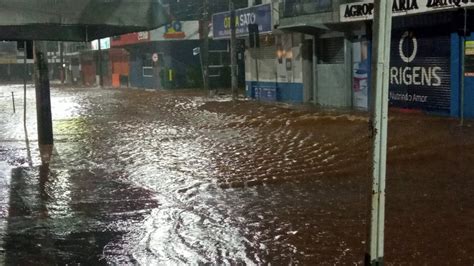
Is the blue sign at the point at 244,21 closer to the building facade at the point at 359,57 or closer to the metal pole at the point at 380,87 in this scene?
the building facade at the point at 359,57

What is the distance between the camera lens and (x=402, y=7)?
51.2ft

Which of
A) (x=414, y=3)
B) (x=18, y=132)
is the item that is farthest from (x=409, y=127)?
(x=18, y=132)

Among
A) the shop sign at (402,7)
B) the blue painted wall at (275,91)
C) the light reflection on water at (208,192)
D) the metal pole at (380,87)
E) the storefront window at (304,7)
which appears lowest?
the light reflection on water at (208,192)

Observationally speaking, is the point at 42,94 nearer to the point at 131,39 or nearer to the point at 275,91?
the point at 275,91

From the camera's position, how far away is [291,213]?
287 inches

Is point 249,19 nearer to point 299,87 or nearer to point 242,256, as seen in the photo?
point 299,87

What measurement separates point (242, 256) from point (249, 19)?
20533mm

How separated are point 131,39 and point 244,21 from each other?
60.5 ft

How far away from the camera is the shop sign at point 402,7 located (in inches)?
555

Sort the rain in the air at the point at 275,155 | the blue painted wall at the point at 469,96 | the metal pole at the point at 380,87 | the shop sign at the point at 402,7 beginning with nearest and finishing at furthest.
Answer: the metal pole at the point at 380,87 < the rain in the air at the point at 275,155 < the shop sign at the point at 402,7 < the blue painted wall at the point at 469,96

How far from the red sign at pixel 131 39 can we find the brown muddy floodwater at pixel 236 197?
25.1 meters

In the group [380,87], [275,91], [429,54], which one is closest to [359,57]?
[429,54]

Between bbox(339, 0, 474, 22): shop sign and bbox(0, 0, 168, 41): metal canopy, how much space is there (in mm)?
8439

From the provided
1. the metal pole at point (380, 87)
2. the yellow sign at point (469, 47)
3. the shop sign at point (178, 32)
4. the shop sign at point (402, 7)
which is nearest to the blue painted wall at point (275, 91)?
the shop sign at point (402, 7)
